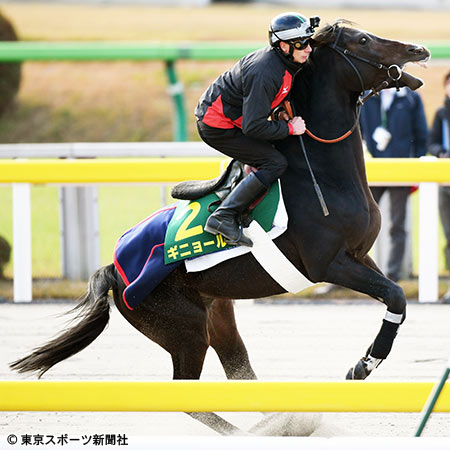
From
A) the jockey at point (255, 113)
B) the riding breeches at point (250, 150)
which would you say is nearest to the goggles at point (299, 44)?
the jockey at point (255, 113)

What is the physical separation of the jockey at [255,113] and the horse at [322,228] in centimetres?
13

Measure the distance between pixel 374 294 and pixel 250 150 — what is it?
2.68 ft

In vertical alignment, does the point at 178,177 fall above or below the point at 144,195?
above

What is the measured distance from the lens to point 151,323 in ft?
14.9

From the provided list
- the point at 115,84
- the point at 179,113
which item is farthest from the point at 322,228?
the point at 115,84

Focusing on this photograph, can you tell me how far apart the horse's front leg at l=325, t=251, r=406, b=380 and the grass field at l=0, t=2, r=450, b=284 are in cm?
317

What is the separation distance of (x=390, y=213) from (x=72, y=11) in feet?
63.3

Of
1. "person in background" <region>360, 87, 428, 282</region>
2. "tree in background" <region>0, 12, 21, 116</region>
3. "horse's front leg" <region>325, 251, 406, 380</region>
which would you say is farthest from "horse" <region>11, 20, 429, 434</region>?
"tree in background" <region>0, 12, 21, 116</region>

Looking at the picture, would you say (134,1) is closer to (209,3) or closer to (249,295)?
(209,3)

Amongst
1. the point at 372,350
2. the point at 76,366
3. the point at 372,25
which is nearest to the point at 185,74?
the point at 372,25

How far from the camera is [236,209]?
14.1ft

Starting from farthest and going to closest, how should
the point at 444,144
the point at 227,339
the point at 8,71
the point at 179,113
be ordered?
1. the point at 8,71
2. the point at 179,113
3. the point at 444,144
4. the point at 227,339

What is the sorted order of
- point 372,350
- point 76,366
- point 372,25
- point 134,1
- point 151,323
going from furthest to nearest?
point 134,1, point 372,25, point 76,366, point 151,323, point 372,350

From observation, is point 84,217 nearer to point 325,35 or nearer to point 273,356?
point 273,356
